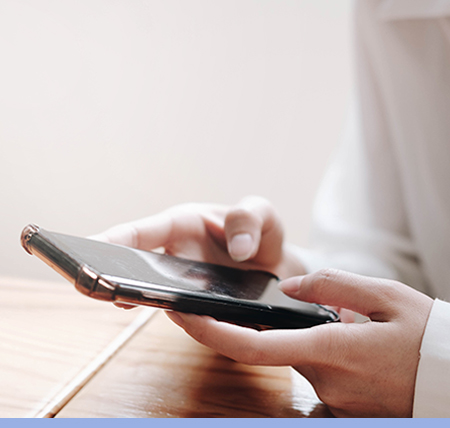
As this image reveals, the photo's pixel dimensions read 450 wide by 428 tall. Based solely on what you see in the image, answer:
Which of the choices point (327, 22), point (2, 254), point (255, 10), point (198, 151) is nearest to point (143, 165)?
point (198, 151)

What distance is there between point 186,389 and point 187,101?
90 cm

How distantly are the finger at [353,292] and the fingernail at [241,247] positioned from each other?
95 millimetres

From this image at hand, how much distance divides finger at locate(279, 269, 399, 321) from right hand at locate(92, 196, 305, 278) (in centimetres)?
11

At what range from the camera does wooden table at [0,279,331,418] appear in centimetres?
22

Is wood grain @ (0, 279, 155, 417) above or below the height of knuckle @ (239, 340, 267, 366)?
below

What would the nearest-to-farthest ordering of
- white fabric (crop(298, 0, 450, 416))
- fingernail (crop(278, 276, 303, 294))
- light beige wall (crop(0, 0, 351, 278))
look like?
fingernail (crop(278, 276, 303, 294)), white fabric (crop(298, 0, 450, 416)), light beige wall (crop(0, 0, 351, 278))

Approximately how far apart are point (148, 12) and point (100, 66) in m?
0.16

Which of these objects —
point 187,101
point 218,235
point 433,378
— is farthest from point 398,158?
point 187,101

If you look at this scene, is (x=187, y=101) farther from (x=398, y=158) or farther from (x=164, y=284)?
(x=164, y=284)

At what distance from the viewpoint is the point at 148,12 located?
0.91 m

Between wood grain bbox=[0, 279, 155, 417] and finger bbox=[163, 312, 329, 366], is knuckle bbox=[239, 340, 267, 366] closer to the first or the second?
finger bbox=[163, 312, 329, 366]

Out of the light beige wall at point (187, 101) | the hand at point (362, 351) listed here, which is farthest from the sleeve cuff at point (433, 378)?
the light beige wall at point (187, 101)

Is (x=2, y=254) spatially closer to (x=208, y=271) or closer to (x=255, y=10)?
(x=208, y=271)

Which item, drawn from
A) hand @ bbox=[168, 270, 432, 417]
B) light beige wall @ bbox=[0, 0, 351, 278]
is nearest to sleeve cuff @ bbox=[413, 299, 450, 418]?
hand @ bbox=[168, 270, 432, 417]
